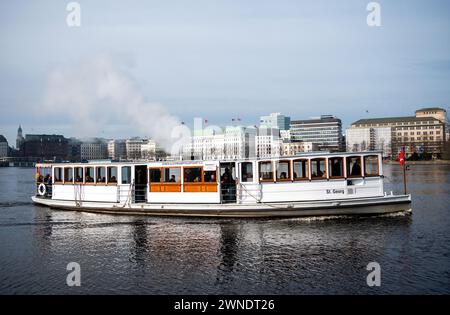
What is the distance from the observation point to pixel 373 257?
67.1 ft

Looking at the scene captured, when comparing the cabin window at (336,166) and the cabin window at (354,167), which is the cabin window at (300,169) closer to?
the cabin window at (336,166)

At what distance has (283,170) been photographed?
30.7 metres

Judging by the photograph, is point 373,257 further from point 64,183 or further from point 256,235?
point 64,183

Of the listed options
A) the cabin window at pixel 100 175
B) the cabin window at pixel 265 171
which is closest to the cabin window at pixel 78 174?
the cabin window at pixel 100 175

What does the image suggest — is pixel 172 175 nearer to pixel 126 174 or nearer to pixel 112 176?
pixel 126 174

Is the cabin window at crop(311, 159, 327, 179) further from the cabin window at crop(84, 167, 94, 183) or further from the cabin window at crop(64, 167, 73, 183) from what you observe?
the cabin window at crop(64, 167, 73, 183)

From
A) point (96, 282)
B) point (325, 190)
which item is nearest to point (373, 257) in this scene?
point (325, 190)

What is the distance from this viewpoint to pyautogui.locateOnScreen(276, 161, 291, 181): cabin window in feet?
98.9

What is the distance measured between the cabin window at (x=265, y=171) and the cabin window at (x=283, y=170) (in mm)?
556

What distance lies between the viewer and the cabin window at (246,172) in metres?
31.1

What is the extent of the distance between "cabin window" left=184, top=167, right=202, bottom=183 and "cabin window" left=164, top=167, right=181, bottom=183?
755 mm

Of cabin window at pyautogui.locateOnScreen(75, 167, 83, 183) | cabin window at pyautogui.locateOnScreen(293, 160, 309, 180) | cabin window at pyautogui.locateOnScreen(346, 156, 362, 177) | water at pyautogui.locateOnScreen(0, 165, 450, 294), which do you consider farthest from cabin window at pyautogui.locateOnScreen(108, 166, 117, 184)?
cabin window at pyautogui.locateOnScreen(346, 156, 362, 177)

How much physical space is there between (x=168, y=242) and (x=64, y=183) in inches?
687

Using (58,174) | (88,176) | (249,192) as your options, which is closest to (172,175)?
(249,192)
